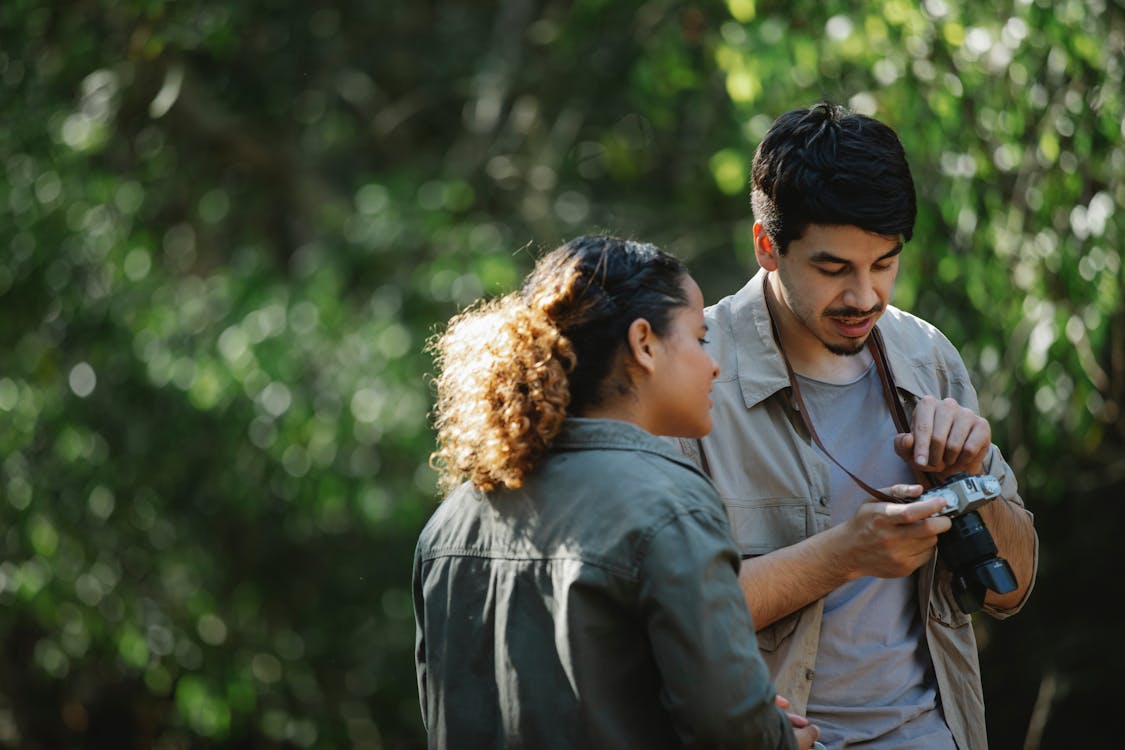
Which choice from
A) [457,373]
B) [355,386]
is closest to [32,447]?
[355,386]

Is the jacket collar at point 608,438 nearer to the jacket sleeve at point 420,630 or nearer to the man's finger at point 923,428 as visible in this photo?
the jacket sleeve at point 420,630

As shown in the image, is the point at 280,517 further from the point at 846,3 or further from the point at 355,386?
the point at 846,3

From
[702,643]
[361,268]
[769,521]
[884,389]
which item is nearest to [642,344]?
[702,643]

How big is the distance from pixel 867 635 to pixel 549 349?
784 mm

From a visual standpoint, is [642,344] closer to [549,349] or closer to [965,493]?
[549,349]

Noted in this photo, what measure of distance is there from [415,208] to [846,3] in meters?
2.54

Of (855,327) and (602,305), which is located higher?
(602,305)

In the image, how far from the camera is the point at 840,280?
2.24 m

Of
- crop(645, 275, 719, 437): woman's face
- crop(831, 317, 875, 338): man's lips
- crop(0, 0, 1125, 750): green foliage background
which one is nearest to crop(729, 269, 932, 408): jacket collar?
crop(831, 317, 875, 338): man's lips

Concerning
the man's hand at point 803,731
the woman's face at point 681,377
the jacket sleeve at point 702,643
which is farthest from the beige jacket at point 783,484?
the jacket sleeve at point 702,643

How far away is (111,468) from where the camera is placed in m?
5.68

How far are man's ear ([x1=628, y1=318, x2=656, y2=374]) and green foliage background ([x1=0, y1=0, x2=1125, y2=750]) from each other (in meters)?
2.16

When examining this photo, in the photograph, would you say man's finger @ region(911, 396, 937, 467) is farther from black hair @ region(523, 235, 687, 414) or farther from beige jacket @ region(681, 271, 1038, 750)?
black hair @ region(523, 235, 687, 414)

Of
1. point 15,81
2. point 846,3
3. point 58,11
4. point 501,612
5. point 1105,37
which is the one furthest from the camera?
point 58,11
